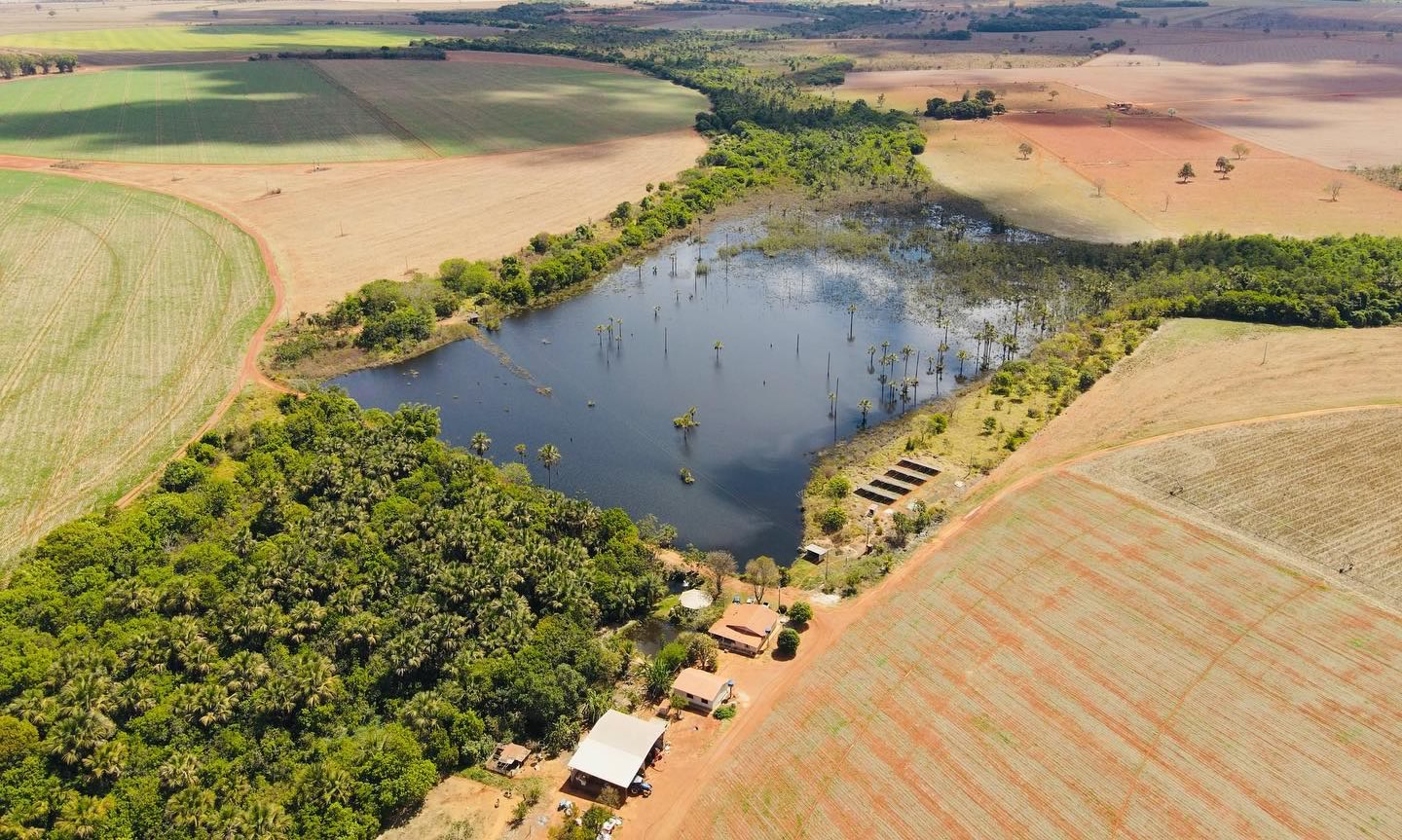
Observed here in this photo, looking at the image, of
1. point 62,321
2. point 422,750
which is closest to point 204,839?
point 422,750

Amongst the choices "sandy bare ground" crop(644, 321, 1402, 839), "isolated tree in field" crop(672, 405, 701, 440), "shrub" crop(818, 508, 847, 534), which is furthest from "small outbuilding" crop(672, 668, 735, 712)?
"isolated tree in field" crop(672, 405, 701, 440)

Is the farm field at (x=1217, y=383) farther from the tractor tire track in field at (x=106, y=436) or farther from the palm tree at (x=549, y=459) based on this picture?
the tractor tire track in field at (x=106, y=436)

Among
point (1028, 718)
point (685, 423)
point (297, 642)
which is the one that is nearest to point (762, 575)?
point (1028, 718)

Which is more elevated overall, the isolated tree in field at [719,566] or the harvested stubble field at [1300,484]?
the harvested stubble field at [1300,484]

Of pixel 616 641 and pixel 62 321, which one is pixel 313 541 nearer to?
pixel 616 641

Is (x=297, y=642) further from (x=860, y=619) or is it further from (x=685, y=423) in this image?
(x=685, y=423)

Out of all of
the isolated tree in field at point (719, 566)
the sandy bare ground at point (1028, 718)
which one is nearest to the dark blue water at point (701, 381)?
the isolated tree in field at point (719, 566)
